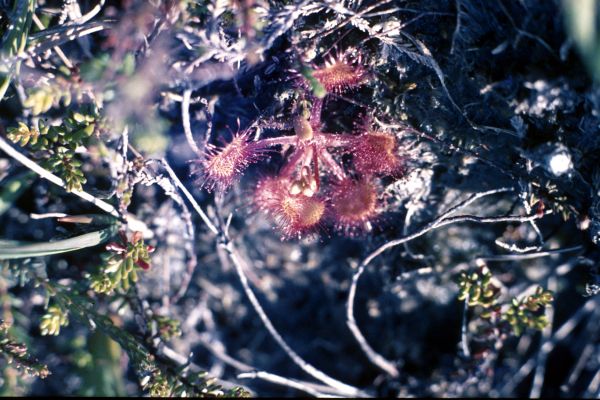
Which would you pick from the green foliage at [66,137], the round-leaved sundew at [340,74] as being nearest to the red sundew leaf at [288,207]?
the round-leaved sundew at [340,74]

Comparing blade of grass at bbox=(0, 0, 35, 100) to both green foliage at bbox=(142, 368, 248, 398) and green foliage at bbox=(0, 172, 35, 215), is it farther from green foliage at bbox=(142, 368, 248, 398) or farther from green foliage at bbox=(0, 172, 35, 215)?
green foliage at bbox=(142, 368, 248, 398)

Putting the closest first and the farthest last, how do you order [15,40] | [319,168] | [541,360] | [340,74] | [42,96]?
[42,96], [15,40], [340,74], [319,168], [541,360]

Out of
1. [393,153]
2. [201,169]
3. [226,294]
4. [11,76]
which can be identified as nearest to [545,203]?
[393,153]

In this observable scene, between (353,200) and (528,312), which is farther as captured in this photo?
(528,312)

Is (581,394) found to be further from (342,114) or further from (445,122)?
(342,114)

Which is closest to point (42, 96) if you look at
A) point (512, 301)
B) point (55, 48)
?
point (55, 48)

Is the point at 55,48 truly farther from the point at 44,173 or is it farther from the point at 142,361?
the point at 142,361

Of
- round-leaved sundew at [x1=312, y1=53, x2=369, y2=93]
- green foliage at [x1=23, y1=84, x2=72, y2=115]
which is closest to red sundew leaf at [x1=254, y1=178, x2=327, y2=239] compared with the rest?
round-leaved sundew at [x1=312, y1=53, x2=369, y2=93]
